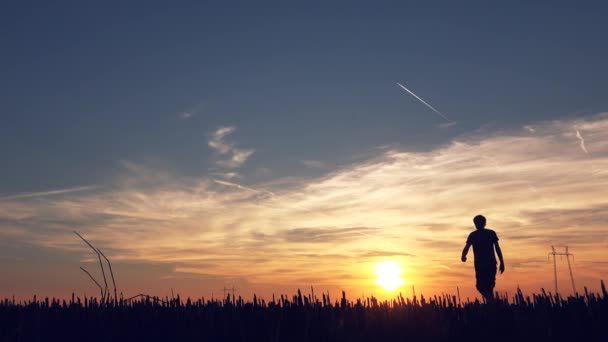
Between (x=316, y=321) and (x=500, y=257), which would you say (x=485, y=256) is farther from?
(x=316, y=321)

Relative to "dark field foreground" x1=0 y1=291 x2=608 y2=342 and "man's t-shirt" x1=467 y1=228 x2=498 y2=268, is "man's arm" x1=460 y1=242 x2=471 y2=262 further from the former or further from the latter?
"dark field foreground" x1=0 y1=291 x2=608 y2=342

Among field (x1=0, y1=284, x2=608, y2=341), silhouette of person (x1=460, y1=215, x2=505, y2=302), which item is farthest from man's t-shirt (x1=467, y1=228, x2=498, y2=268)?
field (x1=0, y1=284, x2=608, y2=341)

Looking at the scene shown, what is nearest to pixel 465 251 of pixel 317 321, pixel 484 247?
pixel 484 247

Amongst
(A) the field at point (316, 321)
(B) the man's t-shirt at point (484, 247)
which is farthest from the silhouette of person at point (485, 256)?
(A) the field at point (316, 321)

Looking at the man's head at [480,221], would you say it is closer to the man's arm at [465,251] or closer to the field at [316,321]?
the man's arm at [465,251]

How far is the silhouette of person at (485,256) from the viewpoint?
16.8m

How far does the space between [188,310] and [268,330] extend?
2.87m

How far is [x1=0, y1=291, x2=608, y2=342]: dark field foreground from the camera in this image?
8.88 m

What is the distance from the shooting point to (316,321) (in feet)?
30.7

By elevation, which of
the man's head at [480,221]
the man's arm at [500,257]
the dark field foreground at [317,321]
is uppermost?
the man's head at [480,221]

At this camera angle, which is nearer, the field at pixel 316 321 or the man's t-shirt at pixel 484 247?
the field at pixel 316 321

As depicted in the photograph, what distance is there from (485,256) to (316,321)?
897 centimetres

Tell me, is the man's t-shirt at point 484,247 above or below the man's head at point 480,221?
below

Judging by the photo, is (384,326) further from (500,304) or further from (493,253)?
(493,253)
